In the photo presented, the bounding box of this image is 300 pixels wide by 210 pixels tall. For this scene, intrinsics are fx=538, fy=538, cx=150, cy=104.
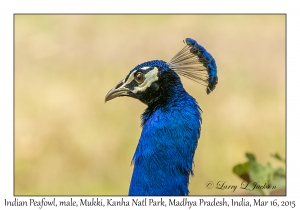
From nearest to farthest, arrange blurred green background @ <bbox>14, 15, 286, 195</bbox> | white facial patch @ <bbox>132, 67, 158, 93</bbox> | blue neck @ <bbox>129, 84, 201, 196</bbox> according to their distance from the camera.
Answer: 1. blue neck @ <bbox>129, 84, 201, 196</bbox>
2. white facial patch @ <bbox>132, 67, 158, 93</bbox>
3. blurred green background @ <bbox>14, 15, 286, 195</bbox>

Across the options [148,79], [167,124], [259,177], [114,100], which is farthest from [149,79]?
[114,100]

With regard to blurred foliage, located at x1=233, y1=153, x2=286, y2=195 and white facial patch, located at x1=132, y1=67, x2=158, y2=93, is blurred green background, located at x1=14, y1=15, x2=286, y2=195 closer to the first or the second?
blurred foliage, located at x1=233, y1=153, x2=286, y2=195

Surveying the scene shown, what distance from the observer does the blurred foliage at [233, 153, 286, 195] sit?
2.96 meters

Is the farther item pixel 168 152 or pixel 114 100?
pixel 114 100

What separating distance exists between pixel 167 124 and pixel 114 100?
3603 millimetres

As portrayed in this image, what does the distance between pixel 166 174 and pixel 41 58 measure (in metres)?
4.29

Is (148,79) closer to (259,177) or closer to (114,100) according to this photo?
(259,177)

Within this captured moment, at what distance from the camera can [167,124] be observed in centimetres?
234

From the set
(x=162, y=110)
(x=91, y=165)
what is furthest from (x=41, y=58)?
(x=162, y=110)


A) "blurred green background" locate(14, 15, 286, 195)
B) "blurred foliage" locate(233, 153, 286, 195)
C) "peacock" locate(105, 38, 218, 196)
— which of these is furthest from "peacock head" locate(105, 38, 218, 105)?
"blurred green background" locate(14, 15, 286, 195)

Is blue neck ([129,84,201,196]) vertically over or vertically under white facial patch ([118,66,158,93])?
under

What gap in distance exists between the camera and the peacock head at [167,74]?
2475mm

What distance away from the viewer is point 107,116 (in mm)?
5695

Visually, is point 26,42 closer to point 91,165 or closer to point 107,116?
point 107,116
